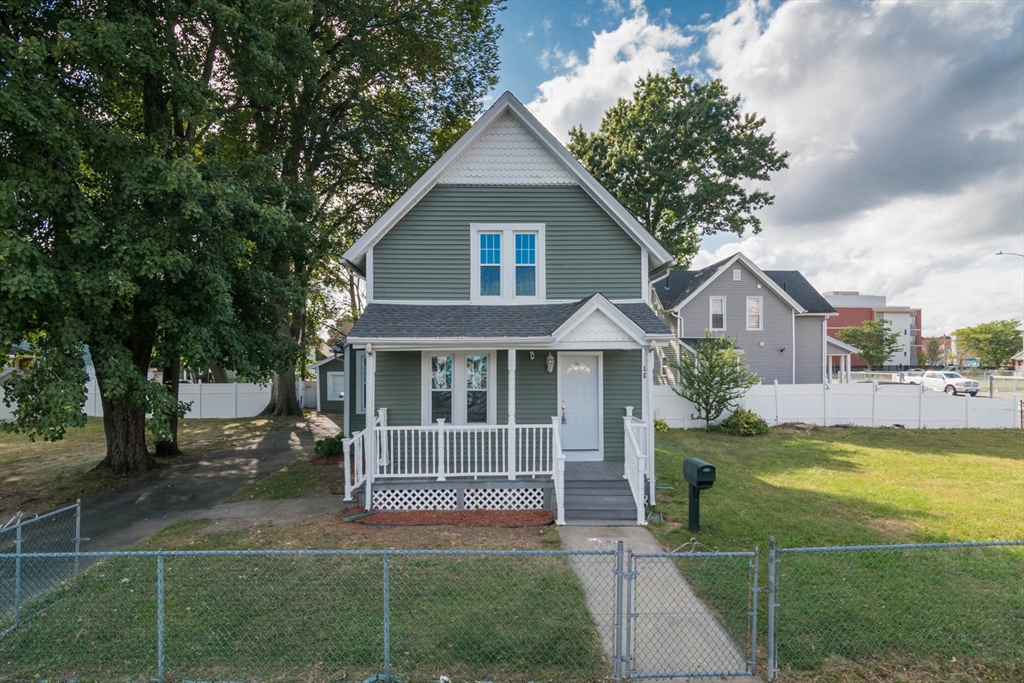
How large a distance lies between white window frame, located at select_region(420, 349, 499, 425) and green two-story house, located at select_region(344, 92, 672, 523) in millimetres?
30

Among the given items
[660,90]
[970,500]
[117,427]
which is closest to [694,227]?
[660,90]

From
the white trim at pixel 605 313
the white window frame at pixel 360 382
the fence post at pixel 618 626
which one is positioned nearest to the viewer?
the fence post at pixel 618 626

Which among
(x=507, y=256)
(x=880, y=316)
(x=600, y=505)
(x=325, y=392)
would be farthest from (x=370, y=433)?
(x=880, y=316)

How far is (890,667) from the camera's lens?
4.44 m

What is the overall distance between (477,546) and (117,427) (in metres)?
11.1

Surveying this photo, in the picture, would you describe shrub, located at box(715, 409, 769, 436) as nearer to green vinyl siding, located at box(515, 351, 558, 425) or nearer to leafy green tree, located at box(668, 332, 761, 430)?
leafy green tree, located at box(668, 332, 761, 430)

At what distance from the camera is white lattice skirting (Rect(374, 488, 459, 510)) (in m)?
9.19

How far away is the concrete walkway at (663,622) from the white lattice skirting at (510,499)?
1826 millimetres

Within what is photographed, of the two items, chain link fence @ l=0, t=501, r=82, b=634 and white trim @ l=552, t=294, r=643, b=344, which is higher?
white trim @ l=552, t=294, r=643, b=344

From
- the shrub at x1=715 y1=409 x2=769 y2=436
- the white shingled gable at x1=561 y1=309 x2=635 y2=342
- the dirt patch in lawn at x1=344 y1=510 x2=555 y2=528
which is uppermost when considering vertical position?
the white shingled gable at x1=561 y1=309 x2=635 y2=342

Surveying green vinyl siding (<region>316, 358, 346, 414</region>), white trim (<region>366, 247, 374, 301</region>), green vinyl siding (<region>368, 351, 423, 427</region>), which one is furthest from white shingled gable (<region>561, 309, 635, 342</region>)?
green vinyl siding (<region>316, 358, 346, 414</region>)

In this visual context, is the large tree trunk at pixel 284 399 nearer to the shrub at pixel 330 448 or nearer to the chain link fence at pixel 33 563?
the shrub at pixel 330 448

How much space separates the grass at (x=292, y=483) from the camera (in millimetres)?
10609

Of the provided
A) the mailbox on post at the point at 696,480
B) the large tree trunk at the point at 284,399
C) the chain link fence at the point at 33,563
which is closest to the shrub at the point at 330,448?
the chain link fence at the point at 33,563
